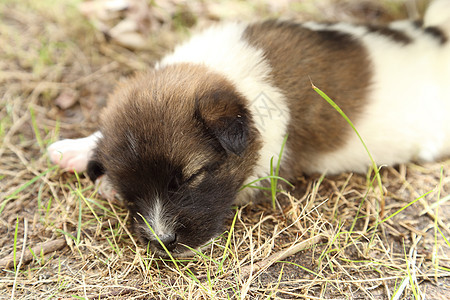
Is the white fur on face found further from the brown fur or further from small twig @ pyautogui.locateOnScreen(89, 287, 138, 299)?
small twig @ pyautogui.locateOnScreen(89, 287, 138, 299)

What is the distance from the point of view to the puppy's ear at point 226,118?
8.11ft

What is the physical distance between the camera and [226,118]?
252cm

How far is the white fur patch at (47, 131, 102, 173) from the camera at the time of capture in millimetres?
3369

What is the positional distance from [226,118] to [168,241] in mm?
868

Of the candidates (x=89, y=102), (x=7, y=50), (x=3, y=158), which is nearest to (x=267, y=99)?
(x=89, y=102)

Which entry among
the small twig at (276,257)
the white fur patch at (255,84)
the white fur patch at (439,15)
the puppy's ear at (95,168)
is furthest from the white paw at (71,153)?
the white fur patch at (439,15)

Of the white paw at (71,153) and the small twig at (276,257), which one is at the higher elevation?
the white paw at (71,153)

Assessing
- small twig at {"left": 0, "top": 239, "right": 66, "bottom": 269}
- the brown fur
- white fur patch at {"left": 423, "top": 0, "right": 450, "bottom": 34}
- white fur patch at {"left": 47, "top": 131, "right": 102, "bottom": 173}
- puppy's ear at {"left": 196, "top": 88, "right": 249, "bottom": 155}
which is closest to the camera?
puppy's ear at {"left": 196, "top": 88, "right": 249, "bottom": 155}

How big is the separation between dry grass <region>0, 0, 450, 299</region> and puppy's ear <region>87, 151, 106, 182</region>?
17 cm

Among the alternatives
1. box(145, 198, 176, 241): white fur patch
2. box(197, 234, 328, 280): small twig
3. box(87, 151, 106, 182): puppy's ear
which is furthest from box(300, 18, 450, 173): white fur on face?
box(87, 151, 106, 182): puppy's ear

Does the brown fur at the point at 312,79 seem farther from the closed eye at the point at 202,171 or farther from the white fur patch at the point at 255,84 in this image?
the closed eye at the point at 202,171

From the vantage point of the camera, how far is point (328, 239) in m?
2.87

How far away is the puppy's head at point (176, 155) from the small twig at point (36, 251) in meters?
0.63

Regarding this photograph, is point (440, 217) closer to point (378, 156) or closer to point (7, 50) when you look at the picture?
point (378, 156)
